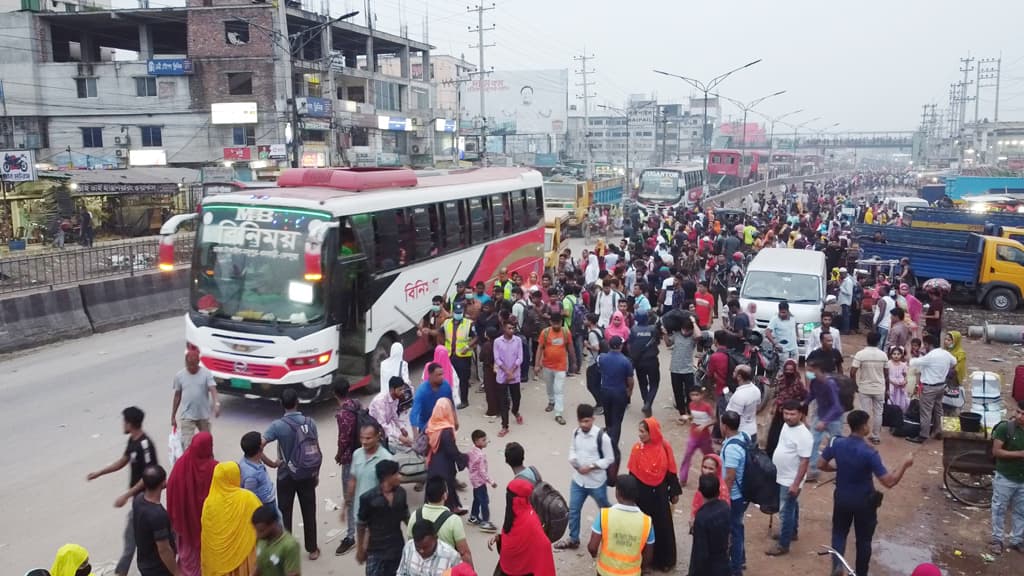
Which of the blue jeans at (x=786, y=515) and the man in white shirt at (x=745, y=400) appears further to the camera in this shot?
the man in white shirt at (x=745, y=400)

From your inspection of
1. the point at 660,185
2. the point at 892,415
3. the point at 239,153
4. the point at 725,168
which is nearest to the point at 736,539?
the point at 892,415

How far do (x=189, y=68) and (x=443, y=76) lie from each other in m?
80.5

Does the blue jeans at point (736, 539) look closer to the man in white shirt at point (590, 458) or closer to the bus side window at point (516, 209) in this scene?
the man in white shirt at point (590, 458)

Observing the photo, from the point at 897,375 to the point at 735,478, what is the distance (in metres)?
4.76

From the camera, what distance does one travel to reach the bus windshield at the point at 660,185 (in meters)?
43.2

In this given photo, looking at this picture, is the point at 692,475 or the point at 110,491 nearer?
the point at 110,491

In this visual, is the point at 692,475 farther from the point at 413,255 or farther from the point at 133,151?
the point at 133,151

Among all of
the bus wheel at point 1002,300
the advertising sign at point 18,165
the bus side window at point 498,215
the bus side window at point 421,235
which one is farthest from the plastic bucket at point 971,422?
the advertising sign at point 18,165

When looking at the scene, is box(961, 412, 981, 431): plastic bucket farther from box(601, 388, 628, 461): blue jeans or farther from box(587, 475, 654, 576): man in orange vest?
box(587, 475, 654, 576): man in orange vest

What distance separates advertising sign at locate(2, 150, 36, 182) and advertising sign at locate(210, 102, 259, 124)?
23493 millimetres

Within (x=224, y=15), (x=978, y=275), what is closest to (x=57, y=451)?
(x=978, y=275)

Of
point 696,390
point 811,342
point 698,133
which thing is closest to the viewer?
point 696,390

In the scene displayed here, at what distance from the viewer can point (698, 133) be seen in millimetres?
145125

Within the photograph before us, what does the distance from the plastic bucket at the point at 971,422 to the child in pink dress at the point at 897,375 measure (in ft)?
4.59
